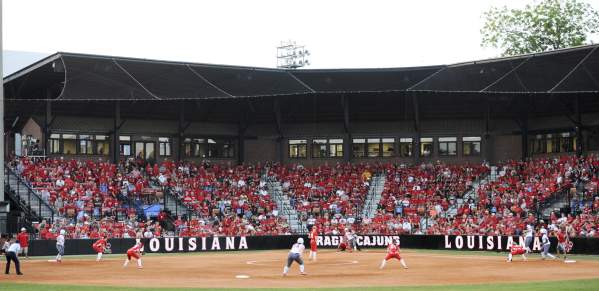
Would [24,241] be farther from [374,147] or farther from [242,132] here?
[374,147]

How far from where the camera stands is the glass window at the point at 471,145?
222ft

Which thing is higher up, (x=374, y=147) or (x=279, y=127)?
(x=279, y=127)

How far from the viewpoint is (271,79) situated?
6462cm

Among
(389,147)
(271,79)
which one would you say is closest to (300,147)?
(389,147)

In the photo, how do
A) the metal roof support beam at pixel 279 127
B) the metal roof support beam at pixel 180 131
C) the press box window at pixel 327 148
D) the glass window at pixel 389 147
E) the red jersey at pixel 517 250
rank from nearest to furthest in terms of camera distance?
1. the red jersey at pixel 517 250
2. the metal roof support beam at pixel 180 131
3. the metal roof support beam at pixel 279 127
4. the glass window at pixel 389 147
5. the press box window at pixel 327 148

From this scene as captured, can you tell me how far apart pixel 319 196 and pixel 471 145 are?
13265 millimetres

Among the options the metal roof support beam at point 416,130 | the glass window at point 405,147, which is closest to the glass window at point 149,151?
the glass window at point 405,147

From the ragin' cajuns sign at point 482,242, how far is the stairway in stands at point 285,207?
11.1m

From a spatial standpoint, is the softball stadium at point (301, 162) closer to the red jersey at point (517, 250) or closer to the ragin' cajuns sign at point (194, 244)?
the ragin' cajuns sign at point (194, 244)

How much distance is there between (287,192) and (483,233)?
57.2 feet

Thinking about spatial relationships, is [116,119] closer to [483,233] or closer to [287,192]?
[287,192]

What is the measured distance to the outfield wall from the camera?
161ft

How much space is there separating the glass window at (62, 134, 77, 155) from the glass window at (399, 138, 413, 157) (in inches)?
1000

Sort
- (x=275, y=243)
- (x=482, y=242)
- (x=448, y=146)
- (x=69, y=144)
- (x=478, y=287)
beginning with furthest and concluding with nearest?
1. (x=448, y=146)
2. (x=69, y=144)
3. (x=275, y=243)
4. (x=482, y=242)
5. (x=478, y=287)
